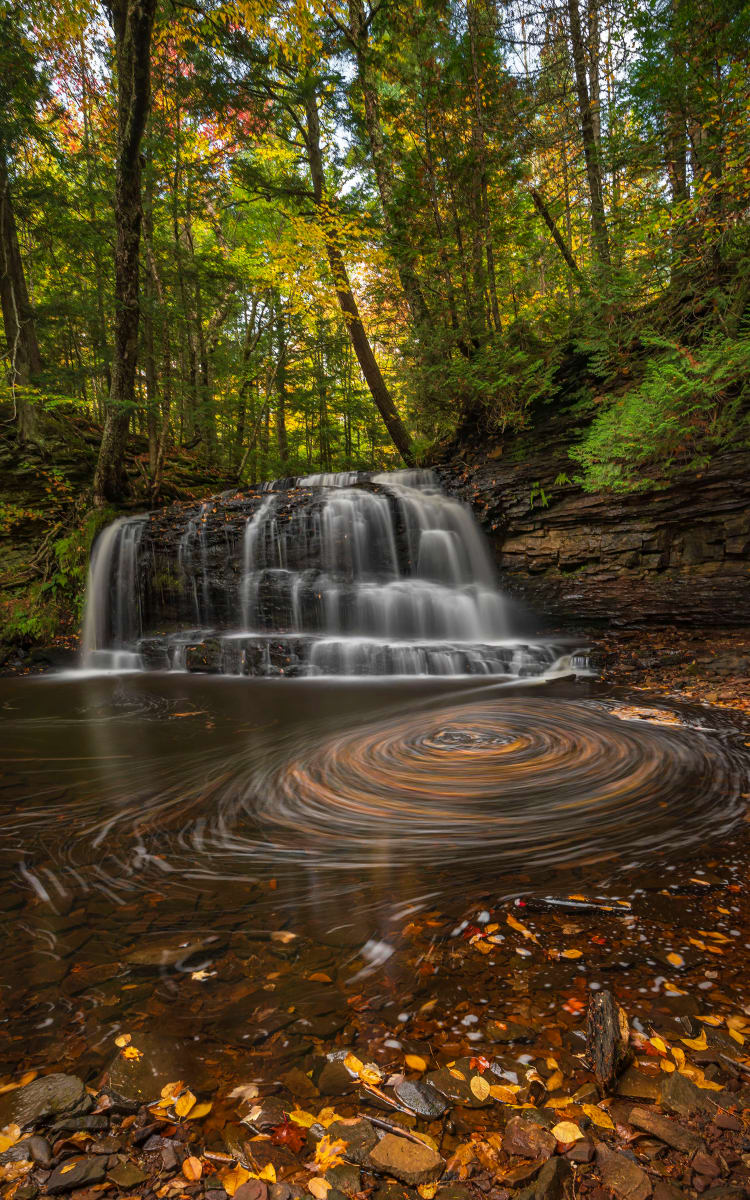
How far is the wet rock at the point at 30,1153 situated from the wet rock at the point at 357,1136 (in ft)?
2.03

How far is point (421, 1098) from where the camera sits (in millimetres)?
1243

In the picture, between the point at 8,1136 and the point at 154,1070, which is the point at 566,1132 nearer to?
the point at 154,1070

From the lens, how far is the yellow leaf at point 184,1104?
1233 mm

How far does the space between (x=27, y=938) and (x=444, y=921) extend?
1.61 m

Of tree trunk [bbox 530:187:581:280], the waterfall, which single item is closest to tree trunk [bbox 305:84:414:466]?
tree trunk [bbox 530:187:581:280]

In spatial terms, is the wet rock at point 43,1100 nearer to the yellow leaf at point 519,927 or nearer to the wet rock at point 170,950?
the wet rock at point 170,950

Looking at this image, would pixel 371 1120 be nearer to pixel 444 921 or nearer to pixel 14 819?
pixel 444 921

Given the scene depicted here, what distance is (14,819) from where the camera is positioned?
315cm

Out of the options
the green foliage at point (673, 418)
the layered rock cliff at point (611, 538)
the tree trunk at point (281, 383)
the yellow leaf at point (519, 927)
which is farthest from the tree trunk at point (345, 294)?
the yellow leaf at point (519, 927)

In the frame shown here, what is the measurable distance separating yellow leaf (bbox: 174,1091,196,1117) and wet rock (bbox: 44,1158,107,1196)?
17 cm

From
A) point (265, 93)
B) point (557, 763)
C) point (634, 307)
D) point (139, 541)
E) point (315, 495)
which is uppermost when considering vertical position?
point (265, 93)

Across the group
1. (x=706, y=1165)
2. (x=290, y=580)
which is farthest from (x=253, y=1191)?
(x=290, y=580)

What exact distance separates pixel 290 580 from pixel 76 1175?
8846 millimetres

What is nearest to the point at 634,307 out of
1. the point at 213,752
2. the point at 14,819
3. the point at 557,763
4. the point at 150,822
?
the point at 557,763
